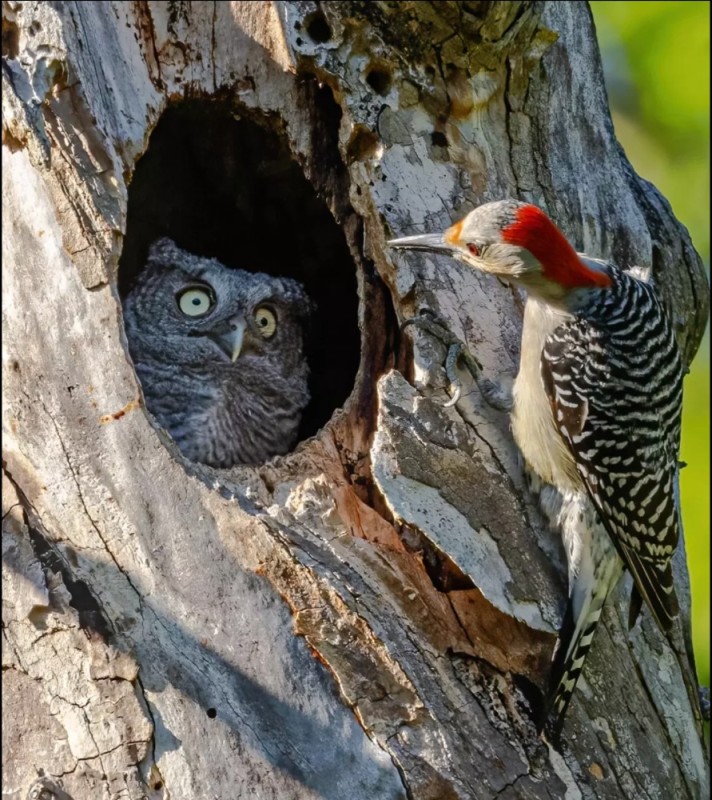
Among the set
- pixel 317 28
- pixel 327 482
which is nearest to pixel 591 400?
pixel 327 482

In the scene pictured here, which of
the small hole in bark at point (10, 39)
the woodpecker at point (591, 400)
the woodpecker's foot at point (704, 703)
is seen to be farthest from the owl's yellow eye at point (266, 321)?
the woodpecker's foot at point (704, 703)

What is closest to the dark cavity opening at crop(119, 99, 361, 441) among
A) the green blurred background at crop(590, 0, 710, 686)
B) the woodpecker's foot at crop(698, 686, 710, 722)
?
the green blurred background at crop(590, 0, 710, 686)

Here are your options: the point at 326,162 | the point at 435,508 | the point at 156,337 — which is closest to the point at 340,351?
the point at 156,337

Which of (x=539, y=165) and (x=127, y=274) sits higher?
(x=539, y=165)

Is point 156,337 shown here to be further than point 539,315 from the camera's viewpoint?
Yes

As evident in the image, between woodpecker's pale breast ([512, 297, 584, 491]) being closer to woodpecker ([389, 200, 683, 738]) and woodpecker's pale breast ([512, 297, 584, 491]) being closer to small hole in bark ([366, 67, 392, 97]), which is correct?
woodpecker ([389, 200, 683, 738])

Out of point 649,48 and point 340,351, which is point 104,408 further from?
point 649,48

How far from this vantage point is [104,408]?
301 centimetres

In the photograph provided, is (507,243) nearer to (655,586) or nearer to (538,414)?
(538,414)

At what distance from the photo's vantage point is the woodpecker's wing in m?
3.23

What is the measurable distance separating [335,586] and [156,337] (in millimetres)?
2253

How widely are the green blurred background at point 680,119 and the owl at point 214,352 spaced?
2.03m

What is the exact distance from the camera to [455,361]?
3117 mm

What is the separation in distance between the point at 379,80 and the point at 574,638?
1891 mm
